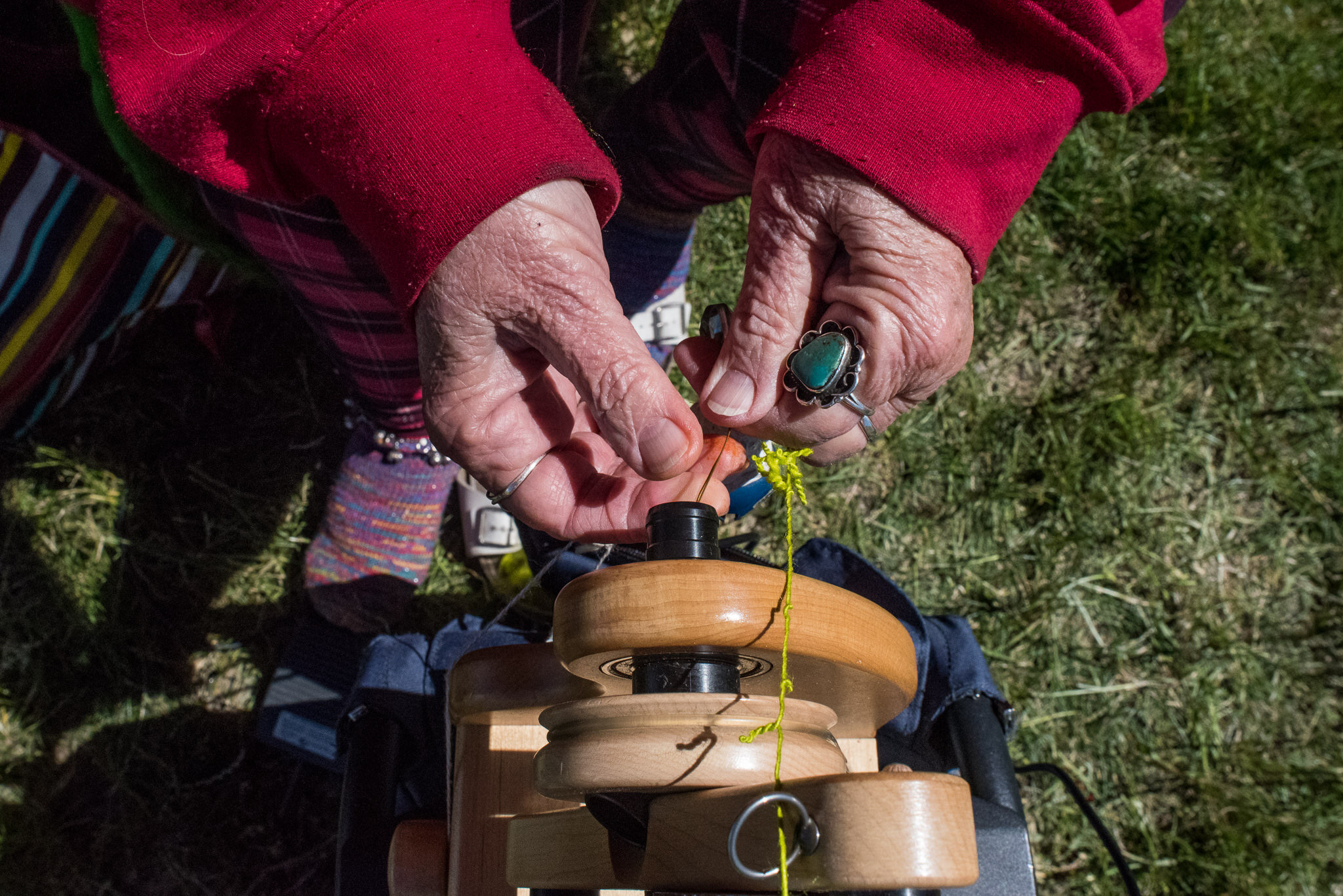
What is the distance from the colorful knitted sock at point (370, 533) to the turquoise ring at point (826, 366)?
792 millimetres

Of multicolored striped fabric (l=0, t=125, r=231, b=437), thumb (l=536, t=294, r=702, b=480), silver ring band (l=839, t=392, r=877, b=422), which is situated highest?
thumb (l=536, t=294, r=702, b=480)

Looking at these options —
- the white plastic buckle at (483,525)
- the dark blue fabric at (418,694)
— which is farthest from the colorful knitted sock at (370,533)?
the dark blue fabric at (418,694)

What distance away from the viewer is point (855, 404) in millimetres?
860

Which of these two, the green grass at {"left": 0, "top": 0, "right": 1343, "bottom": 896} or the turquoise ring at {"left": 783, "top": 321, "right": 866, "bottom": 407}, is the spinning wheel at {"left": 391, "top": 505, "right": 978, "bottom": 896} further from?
the green grass at {"left": 0, "top": 0, "right": 1343, "bottom": 896}

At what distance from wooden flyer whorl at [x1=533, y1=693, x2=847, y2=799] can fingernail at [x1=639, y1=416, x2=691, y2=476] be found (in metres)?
0.23

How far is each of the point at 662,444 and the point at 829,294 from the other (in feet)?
0.74

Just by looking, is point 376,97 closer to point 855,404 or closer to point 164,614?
point 855,404

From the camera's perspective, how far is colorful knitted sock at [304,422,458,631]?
1464 mm

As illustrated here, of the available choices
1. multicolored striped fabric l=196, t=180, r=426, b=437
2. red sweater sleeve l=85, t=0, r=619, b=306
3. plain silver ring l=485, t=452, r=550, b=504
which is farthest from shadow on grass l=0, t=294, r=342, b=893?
red sweater sleeve l=85, t=0, r=619, b=306

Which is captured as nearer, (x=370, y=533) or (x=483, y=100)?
(x=483, y=100)

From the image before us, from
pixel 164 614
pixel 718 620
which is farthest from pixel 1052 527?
pixel 164 614

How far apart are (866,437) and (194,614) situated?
1.15m

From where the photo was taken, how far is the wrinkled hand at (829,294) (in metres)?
0.83

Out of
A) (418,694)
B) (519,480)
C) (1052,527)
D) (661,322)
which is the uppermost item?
(519,480)
